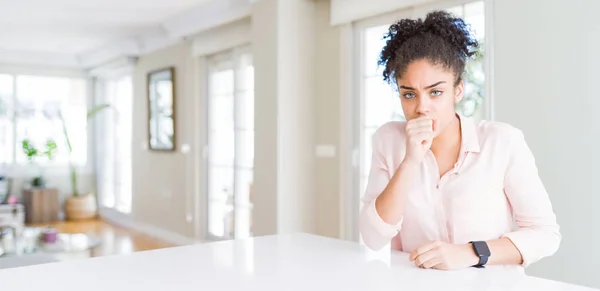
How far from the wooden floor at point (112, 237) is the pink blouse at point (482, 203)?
15.0ft

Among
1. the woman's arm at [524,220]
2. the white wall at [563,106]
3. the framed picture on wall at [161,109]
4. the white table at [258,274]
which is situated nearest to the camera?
the white table at [258,274]

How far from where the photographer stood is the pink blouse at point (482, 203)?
53.0 inches

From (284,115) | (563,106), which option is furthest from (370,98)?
(563,106)

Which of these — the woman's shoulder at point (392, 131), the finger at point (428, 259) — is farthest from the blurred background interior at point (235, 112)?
the finger at point (428, 259)

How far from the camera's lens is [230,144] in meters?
5.45

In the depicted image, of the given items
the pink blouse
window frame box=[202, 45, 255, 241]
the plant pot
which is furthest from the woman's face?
the plant pot

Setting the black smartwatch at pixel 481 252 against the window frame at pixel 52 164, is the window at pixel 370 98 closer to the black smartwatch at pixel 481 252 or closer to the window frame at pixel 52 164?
the black smartwatch at pixel 481 252

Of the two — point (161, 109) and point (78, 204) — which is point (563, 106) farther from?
point (78, 204)

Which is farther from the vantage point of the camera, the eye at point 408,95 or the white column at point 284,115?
the white column at point 284,115

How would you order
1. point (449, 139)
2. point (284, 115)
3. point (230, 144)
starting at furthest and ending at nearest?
1. point (230, 144)
2. point (284, 115)
3. point (449, 139)

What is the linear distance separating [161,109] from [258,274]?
18.4 ft

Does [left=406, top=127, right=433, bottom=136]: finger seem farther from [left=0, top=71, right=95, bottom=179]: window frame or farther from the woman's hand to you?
[left=0, top=71, right=95, bottom=179]: window frame

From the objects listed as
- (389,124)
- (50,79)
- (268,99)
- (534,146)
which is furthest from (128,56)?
(389,124)

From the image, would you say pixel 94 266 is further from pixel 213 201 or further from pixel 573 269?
pixel 213 201
